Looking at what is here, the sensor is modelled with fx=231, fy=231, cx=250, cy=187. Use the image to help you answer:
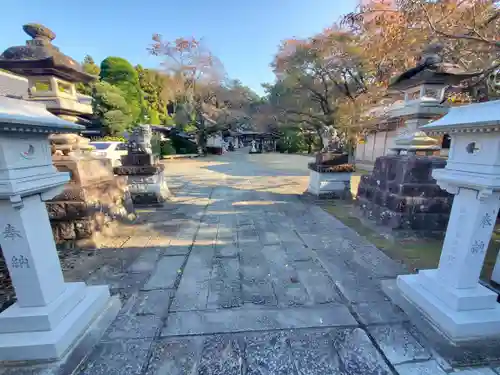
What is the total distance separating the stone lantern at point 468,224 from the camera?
1661 millimetres

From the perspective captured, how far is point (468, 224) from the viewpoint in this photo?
1823 mm

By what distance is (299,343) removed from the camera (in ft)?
5.92

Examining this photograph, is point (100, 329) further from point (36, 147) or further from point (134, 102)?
point (134, 102)

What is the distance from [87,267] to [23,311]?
1299 millimetres

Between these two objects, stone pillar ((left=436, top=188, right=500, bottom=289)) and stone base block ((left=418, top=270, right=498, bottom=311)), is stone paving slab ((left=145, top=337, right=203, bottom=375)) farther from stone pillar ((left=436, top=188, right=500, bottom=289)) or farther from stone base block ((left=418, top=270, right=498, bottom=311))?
stone pillar ((left=436, top=188, right=500, bottom=289))

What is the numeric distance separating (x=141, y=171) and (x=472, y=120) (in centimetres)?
588

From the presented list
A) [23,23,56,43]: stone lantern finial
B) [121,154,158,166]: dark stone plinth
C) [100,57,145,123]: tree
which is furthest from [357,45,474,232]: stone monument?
[100,57,145,123]: tree

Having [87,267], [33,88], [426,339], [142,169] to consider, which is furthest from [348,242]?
[33,88]

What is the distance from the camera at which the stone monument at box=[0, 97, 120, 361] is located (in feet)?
Result: 5.05

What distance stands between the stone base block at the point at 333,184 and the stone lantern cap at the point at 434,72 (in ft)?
9.05

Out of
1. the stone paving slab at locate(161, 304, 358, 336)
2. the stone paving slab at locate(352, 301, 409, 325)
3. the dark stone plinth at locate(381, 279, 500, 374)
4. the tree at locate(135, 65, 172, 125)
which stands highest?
the tree at locate(135, 65, 172, 125)

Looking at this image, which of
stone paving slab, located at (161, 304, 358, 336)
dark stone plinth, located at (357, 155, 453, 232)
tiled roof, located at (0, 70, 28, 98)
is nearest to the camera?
stone paving slab, located at (161, 304, 358, 336)

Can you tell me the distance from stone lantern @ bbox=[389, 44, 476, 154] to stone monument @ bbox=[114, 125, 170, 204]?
545 cm

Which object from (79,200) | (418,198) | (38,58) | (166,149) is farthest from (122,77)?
(418,198)
